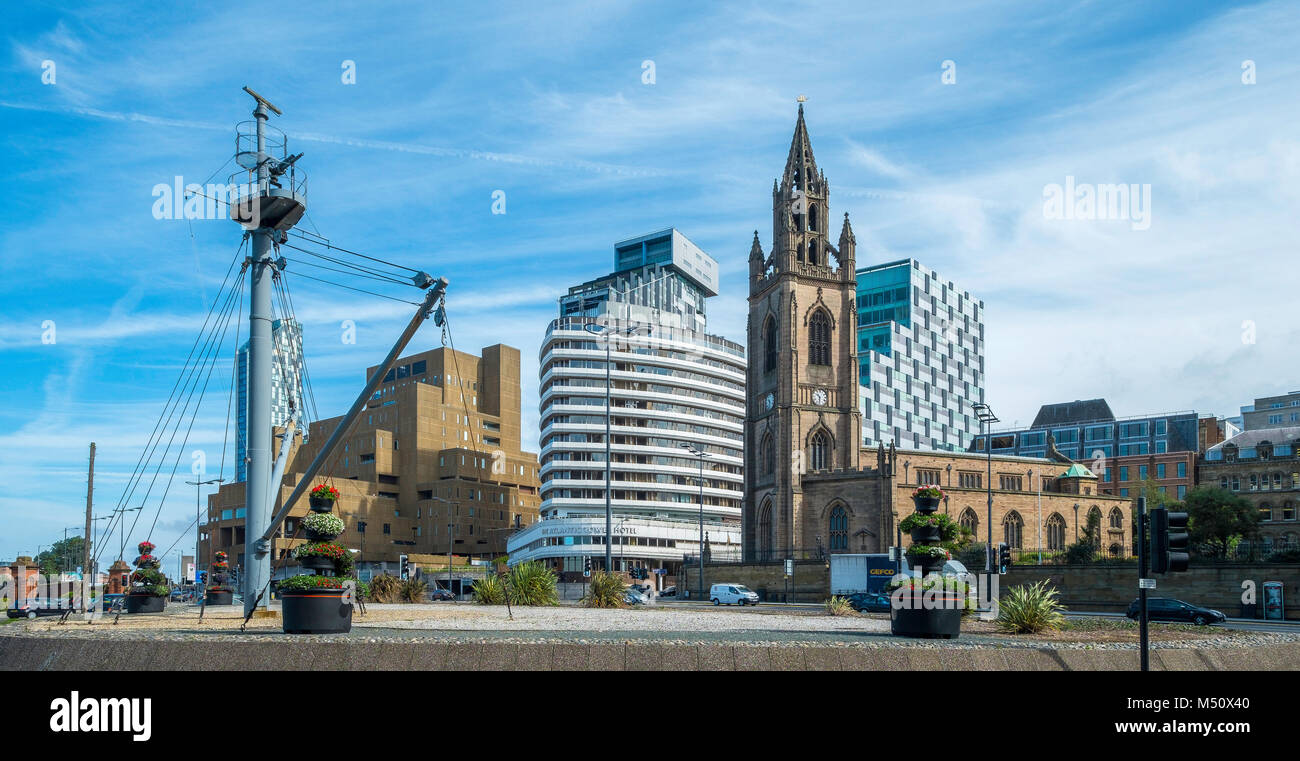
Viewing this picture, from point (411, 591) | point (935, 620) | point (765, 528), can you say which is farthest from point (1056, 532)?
point (935, 620)

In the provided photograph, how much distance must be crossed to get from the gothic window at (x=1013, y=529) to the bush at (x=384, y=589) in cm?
5999

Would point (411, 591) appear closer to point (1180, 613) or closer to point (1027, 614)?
point (1027, 614)

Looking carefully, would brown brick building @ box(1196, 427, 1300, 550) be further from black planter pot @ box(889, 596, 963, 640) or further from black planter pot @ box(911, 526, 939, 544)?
black planter pot @ box(889, 596, 963, 640)

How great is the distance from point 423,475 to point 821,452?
69496mm

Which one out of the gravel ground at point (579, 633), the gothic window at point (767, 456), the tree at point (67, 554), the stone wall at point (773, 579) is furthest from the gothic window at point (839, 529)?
the tree at point (67, 554)

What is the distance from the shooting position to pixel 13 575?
45.1m

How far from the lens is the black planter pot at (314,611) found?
1795 cm

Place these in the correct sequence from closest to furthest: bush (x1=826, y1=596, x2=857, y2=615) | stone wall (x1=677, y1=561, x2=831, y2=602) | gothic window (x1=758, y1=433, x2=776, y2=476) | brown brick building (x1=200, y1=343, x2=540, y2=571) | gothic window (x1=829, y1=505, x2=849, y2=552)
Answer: bush (x1=826, y1=596, x2=857, y2=615), stone wall (x1=677, y1=561, x2=831, y2=602), gothic window (x1=829, y1=505, x2=849, y2=552), gothic window (x1=758, y1=433, x2=776, y2=476), brown brick building (x1=200, y1=343, x2=540, y2=571)

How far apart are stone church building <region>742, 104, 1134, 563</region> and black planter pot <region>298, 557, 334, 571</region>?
6400cm

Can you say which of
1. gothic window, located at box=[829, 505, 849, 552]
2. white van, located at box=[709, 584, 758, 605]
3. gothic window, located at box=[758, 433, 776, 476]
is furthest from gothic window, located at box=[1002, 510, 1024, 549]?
white van, located at box=[709, 584, 758, 605]

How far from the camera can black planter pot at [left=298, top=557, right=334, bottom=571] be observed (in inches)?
742

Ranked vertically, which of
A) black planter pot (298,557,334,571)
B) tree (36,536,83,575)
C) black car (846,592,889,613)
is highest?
black planter pot (298,557,334,571)
